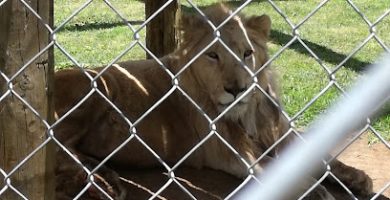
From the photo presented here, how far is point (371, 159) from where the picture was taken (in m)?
5.11

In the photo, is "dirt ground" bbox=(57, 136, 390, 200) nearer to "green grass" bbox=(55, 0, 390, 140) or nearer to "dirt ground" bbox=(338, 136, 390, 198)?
"dirt ground" bbox=(338, 136, 390, 198)

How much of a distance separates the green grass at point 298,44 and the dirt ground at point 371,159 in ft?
1.10

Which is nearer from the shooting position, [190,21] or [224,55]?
[224,55]

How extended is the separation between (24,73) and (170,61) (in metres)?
2.27

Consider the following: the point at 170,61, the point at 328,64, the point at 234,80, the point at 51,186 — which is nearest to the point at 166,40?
the point at 170,61

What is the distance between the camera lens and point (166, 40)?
590cm

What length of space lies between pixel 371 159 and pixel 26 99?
2.95 m

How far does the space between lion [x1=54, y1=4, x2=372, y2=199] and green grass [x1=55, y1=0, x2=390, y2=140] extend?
3.94ft

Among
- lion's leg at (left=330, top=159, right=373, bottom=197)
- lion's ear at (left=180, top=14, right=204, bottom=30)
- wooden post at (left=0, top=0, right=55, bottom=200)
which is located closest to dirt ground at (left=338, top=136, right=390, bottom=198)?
lion's leg at (left=330, top=159, right=373, bottom=197)

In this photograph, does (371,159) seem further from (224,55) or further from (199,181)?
(224,55)

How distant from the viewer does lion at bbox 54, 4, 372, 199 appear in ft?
15.0

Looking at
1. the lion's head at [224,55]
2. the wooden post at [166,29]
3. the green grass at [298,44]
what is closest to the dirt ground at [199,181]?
the lion's head at [224,55]

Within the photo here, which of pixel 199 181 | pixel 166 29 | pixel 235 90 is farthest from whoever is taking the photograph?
pixel 166 29

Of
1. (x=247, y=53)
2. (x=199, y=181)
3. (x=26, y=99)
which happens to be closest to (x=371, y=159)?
(x=199, y=181)
